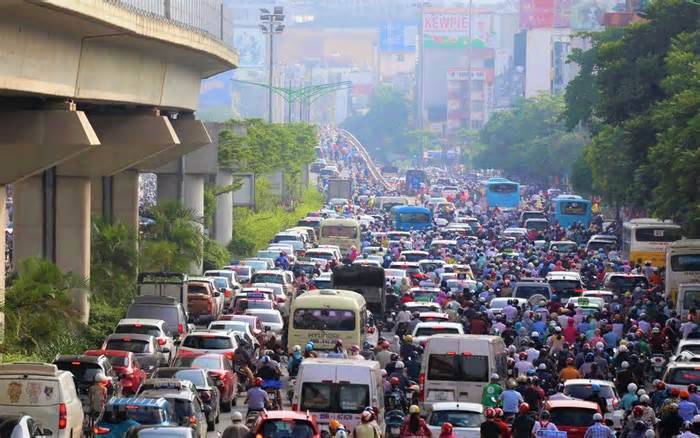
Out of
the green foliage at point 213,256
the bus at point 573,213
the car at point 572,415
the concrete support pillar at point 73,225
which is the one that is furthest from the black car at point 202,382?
the bus at point 573,213

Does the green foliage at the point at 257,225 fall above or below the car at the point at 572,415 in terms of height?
above

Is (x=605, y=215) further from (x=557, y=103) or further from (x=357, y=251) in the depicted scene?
(x=557, y=103)

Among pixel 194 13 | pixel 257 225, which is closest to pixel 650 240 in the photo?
pixel 194 13

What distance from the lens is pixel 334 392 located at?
25828mm

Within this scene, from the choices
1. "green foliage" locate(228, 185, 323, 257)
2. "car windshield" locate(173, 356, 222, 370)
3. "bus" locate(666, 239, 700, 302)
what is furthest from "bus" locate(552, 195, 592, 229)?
"car windshield" locate(173, 356, 222, 370)

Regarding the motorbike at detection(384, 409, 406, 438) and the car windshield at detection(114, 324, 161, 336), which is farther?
the car windshield at detection(114, 324, 161, 336)

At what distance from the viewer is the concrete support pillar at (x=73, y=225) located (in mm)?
44094

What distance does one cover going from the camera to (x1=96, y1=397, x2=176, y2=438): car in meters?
23.3

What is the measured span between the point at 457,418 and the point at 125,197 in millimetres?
32209

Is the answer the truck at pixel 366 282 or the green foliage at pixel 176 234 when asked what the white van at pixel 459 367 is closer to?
the truck at pixel 366 282

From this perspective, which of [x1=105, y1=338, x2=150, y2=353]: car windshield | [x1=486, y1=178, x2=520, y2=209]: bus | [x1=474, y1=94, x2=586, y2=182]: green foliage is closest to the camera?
[x1=105, y1=338, x2=150, y2=353]: car windshield

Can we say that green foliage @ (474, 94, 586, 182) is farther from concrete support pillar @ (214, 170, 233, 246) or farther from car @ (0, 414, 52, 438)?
car @ (0, 414, 52, 438)

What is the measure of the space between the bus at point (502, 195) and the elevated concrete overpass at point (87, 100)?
60.6 metres

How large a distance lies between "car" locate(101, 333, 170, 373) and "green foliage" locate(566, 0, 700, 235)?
2178 cm
